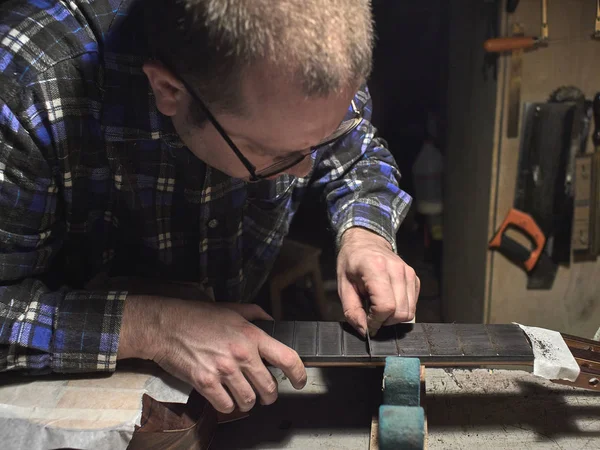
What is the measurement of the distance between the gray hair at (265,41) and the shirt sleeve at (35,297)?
343mm

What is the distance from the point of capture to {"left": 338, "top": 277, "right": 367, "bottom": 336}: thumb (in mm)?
1208

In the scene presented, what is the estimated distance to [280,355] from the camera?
110 centimetres

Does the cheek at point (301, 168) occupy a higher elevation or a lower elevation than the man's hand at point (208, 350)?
higher

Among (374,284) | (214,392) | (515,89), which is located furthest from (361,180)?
(515,89)

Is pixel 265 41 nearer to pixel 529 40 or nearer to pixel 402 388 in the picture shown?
pixel 402 388

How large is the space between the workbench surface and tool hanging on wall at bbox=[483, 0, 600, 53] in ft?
4.32

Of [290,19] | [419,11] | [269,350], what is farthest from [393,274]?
[419,11]

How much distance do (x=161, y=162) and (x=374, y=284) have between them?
0.55 metres

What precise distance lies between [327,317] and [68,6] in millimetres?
2226

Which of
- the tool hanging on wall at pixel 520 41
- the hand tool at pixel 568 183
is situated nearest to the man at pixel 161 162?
the tool hanging on wall at pixel 520 41

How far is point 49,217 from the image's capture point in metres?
1.12

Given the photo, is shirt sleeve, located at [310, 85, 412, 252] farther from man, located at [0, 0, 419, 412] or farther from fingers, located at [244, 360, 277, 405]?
fingers, located at [244, 360, 277, 405]

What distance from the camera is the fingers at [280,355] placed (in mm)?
1103

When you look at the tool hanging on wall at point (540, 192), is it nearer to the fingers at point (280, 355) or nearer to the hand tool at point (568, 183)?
the hand tool at point (568, 183)
